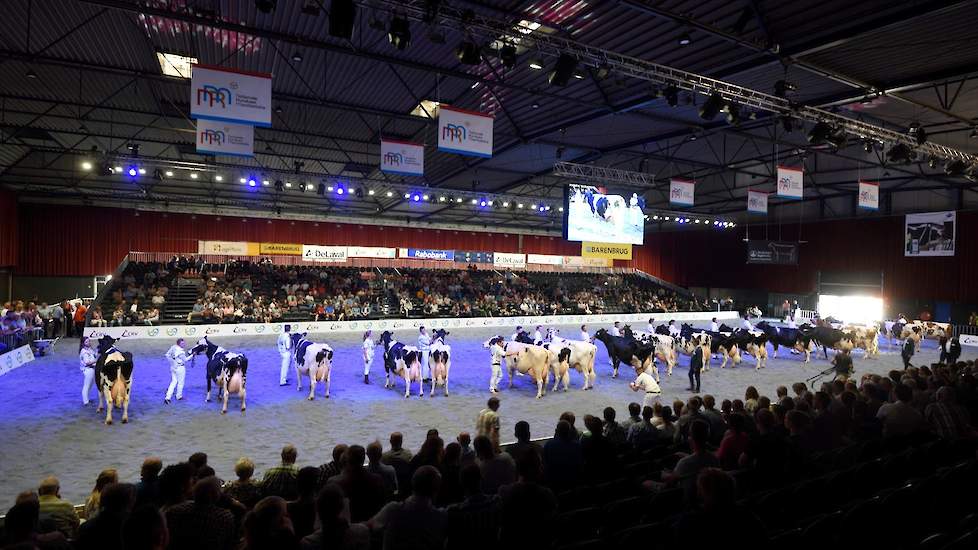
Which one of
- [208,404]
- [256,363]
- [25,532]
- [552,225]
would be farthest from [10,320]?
[552,225]

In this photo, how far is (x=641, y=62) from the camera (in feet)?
33.9

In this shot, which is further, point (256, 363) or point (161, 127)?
point (161, 127)

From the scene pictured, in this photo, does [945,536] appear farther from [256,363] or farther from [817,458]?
[256,363]

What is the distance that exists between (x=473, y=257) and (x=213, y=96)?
2876cm

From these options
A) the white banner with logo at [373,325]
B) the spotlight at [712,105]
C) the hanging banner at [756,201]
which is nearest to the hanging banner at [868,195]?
the hanging banner at [756,201]

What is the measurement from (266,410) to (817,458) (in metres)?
8.91

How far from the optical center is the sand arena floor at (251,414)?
23.4 feet

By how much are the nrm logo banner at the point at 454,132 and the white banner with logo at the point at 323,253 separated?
2364cm

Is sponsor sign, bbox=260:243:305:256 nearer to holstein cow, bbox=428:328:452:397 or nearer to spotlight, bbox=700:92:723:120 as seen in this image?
holstein cow, bbox=428:328:452:397

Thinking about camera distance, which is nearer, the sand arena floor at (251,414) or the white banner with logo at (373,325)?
the sand arena floor at (251,414)

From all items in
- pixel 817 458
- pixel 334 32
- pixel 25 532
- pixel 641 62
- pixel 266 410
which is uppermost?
pixel 641 62

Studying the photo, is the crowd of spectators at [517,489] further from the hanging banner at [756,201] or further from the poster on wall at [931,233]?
the poster on wall at [931,233]

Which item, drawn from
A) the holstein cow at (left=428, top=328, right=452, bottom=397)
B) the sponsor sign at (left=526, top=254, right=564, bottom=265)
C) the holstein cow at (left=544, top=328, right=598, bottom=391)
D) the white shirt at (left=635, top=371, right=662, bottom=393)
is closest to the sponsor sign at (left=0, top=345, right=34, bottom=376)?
the holstein cow at (left=428, top=328, right=452, bottom=397)

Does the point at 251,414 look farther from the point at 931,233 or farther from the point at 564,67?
the point at 931,233
